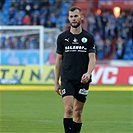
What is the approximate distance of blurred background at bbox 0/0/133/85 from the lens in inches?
1224

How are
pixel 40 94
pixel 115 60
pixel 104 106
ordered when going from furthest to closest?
pixel 115 60 < pixel 40 94 < pixel 104 106

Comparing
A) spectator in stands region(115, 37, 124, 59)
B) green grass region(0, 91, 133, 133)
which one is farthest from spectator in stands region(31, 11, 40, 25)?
green grass region(0, 91, 133, 133)

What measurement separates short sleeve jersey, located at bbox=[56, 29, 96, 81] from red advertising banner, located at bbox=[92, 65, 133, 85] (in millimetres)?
19738

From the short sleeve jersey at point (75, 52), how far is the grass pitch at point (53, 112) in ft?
8.59

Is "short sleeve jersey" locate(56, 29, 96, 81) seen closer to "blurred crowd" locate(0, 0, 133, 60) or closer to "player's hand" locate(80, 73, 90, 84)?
"player's hand" locate(80, 73, 90, 84)

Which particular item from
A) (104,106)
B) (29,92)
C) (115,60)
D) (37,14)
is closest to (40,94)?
(29,92)

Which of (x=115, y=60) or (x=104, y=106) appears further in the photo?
(x=115, y=60)

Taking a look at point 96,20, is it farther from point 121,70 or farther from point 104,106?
point 104,106

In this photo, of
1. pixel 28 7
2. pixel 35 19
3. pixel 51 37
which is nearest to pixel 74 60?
pixel 51 37

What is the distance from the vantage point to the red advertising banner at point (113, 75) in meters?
30.7

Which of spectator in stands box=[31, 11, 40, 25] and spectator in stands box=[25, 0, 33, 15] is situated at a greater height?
spectator in stands box=[25, 0, 33, 15]

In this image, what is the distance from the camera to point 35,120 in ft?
50.6

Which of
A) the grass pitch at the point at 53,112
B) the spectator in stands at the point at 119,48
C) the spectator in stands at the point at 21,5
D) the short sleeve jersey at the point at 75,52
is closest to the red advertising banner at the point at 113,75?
the grass pitch at the point at 53,112

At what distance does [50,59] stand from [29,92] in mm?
7586
